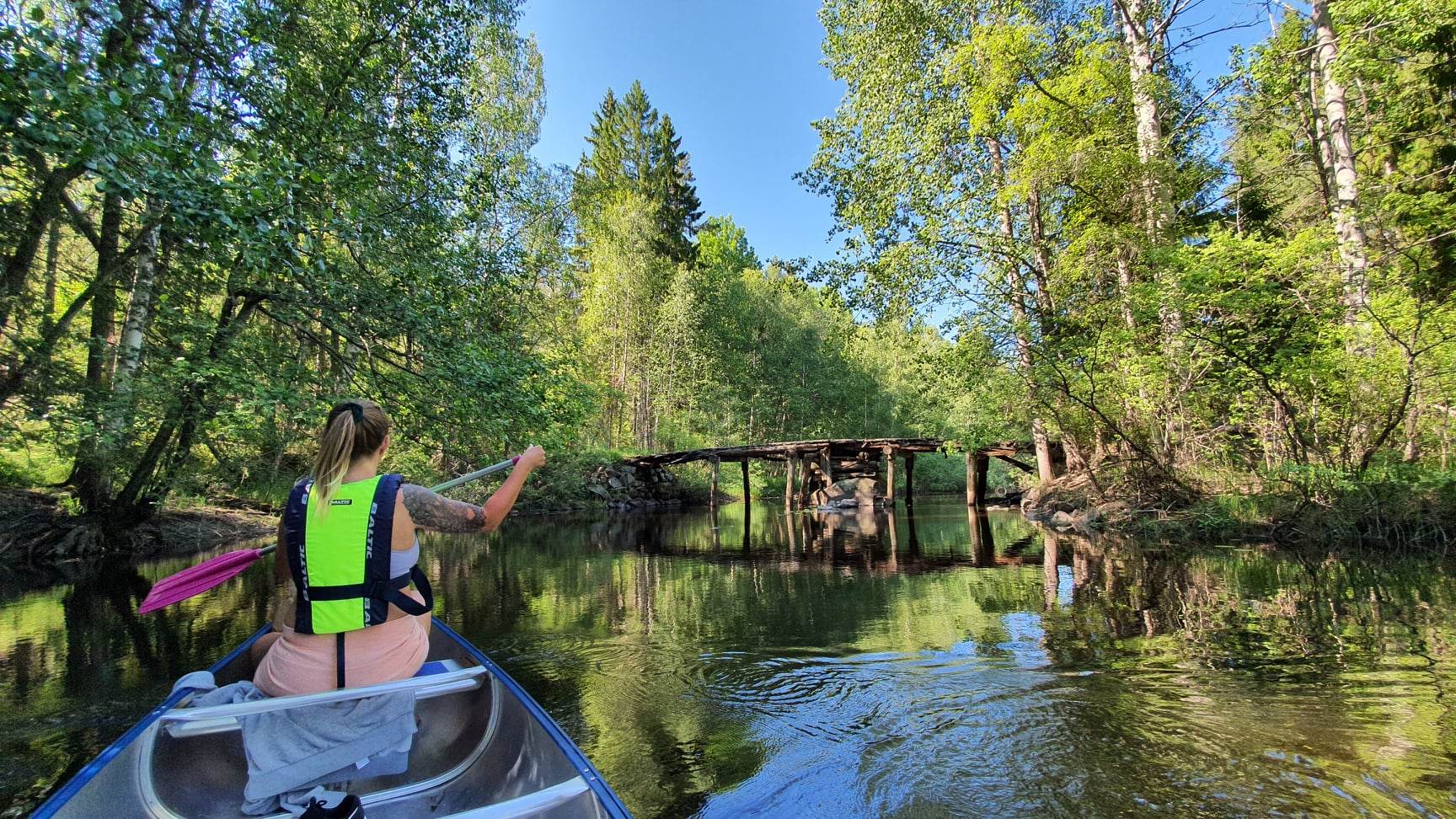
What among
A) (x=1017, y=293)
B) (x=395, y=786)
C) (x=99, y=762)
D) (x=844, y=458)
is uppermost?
(x=1017, y=293)

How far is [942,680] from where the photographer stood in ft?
14.5

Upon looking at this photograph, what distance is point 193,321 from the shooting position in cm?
697

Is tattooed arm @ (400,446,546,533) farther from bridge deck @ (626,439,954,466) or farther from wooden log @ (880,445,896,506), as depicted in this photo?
wooden log @ (880,445,896,506)

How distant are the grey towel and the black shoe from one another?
0.19 m

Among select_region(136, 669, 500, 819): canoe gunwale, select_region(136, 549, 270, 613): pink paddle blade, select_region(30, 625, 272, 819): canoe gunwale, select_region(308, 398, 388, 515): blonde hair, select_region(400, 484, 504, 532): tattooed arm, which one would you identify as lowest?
select_region(136, 669, 500, 819): canoe gunwale

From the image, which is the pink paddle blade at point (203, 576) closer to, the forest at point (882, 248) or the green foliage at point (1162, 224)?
the forest at point (882, 248)

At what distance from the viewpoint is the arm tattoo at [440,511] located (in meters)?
2.50

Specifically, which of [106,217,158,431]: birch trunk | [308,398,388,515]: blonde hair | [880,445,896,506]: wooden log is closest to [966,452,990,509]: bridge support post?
[880,445,896,506]: wooden log

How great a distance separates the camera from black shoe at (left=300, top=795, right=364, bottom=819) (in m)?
1.87

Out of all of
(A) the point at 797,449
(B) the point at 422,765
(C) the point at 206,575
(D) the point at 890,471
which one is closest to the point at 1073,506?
(D) the point at 890,471

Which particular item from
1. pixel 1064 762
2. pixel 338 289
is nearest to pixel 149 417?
pixel 338 289

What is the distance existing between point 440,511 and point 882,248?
14651 mm

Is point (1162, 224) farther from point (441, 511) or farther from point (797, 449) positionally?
point (797, 449)

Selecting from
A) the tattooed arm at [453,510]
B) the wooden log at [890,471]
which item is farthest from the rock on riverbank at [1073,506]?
the tattooed arm at [453,510]
